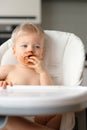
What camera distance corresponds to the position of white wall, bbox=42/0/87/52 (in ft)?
7.83

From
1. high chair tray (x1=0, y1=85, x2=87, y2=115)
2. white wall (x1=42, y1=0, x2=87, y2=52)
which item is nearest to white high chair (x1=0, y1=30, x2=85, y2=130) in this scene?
high chair tray (x1=0, y1=85, x2=87, y2=115)

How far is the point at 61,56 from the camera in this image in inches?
47.0

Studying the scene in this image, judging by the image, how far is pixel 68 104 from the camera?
2.30 feet

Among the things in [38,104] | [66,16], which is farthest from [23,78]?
[66,16]

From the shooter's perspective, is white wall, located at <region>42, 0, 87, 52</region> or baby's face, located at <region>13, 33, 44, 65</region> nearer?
baby's face, located at <region>13, 33, 44, 65</region>

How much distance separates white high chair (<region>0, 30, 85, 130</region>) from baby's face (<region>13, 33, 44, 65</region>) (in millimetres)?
85

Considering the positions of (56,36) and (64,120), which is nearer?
(64,120)

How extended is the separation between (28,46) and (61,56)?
17 centimetres

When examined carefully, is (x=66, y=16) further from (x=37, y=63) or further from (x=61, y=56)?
(x=37, y=63)

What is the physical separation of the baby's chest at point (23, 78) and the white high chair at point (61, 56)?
0.30 feet

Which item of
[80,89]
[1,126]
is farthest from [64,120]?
[1,126]

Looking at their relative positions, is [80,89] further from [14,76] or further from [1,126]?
[14,76]

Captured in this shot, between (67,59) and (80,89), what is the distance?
347 millimetres

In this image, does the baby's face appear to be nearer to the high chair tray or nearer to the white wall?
the high chair tray
